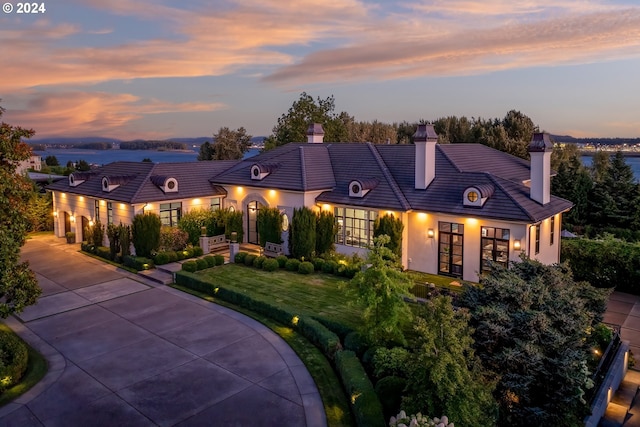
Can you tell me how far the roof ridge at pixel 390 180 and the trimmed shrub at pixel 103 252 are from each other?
1549 cm

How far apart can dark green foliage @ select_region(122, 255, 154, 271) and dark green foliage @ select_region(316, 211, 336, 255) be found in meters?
8.56

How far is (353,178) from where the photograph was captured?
83.1ft

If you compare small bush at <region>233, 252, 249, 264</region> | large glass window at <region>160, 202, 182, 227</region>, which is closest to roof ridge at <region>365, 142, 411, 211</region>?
small bush at <region>233, 252, 249, 264</region>

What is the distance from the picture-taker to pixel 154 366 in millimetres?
13523

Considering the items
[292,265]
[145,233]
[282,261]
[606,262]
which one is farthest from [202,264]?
[606,262]

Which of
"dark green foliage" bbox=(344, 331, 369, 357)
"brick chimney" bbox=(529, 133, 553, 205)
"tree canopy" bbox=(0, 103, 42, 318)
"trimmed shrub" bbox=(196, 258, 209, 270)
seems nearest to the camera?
"tree canopy" bbox=(0, 103, 42, 318)

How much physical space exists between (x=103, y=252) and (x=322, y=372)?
17875 mm

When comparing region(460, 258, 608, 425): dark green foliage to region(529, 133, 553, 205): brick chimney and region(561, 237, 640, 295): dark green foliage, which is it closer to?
region(529, 133, 553, 205): brick chimney

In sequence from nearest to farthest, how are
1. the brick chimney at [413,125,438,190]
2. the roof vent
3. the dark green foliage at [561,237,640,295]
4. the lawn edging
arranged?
the lawn edging < the dark green foliage at [561,237,640,295] < the brick chimney at [413,125,438,190] < the roof vent

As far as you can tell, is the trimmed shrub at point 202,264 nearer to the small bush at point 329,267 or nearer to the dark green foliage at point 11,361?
the small bush at point 329,267

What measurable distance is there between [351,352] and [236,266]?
12121 millimetres

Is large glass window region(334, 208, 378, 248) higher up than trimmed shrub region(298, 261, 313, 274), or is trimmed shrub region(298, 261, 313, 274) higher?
large glass window region(334, 208, 378, 248)

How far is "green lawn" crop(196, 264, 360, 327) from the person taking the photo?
1759cm

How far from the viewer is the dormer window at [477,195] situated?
2015 cm
